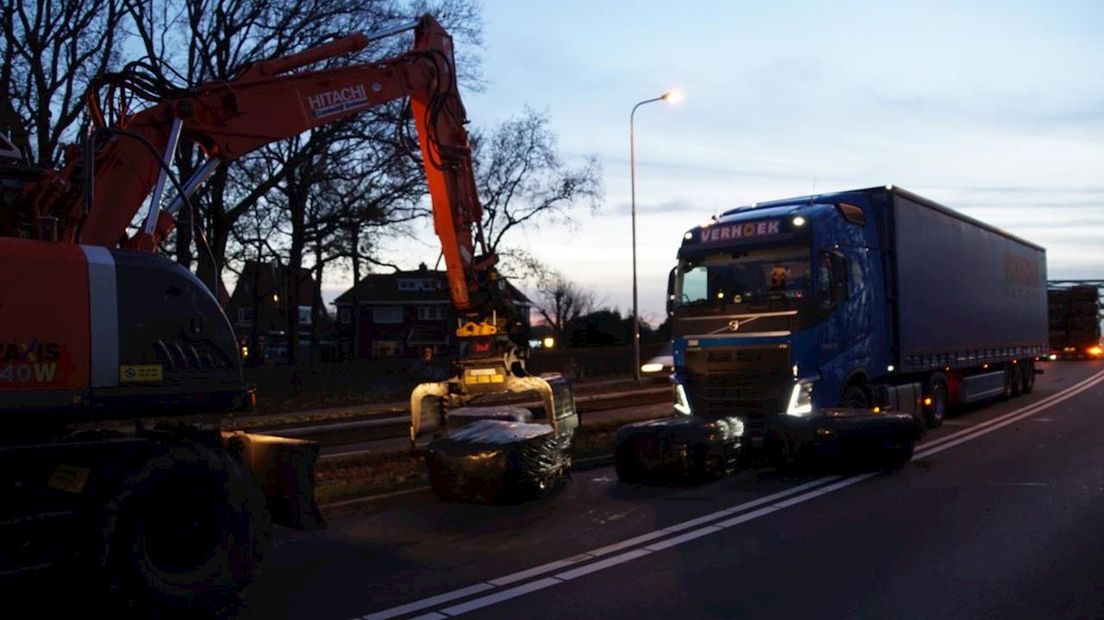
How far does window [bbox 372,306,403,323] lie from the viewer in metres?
72.0

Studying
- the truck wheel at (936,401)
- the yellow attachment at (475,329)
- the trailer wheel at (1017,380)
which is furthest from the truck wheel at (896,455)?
the trailer wheel at (1017,380)

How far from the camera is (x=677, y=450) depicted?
10961mm

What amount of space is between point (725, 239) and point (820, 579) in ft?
26.5

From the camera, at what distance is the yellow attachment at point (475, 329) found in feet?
40.1

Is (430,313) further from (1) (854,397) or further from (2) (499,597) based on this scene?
(2) (499,597)

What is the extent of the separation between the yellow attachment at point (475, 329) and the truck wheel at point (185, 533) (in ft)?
19.0

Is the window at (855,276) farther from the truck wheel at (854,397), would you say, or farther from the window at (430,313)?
the window at (430,313)

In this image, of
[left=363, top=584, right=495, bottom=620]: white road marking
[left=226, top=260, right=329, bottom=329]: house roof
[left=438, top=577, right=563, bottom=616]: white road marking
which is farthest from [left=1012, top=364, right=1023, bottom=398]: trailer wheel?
[left=363, top=584, right=495, bottom=620]: white road marking

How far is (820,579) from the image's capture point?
22.6 feet

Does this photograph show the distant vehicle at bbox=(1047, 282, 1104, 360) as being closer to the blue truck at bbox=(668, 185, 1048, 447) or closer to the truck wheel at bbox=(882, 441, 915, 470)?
the blue truck at bbox=(668, 185, 1048, 447)

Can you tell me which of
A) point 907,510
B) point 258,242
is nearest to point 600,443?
point 907,510

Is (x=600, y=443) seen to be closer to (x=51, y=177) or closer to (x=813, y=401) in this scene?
(x=813, y=401)

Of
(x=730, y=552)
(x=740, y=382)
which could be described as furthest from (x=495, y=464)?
(x=740, y=382)

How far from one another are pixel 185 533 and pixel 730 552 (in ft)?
14.1
